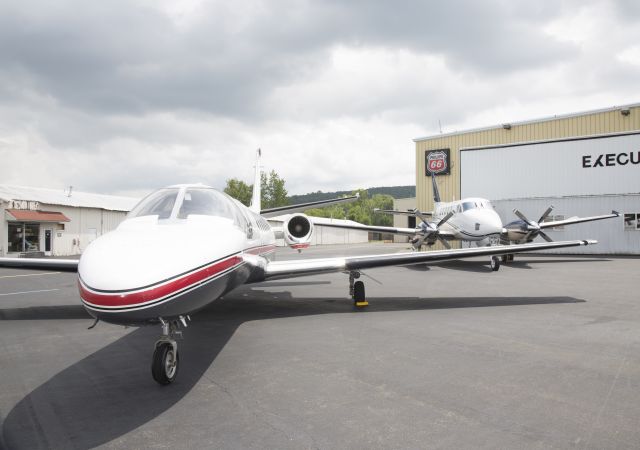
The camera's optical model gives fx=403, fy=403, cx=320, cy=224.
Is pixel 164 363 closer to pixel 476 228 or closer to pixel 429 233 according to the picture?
pixel 476 228

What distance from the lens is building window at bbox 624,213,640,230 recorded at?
24.5 m

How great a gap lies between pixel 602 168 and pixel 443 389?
1144 inches

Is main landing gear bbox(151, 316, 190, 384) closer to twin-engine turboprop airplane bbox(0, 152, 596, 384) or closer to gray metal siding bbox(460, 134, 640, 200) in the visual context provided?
twin-engine turboprop airplane bbox(0, 152, 596, 384)

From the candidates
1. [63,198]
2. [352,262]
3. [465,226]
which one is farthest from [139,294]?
[63,198]

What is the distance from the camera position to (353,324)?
7.15 metres

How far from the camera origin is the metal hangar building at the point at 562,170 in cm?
2538

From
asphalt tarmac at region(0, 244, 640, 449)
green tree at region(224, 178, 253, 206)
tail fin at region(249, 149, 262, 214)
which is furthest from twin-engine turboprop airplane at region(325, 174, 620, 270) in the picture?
green tree at region(224, 178, 253, 206)

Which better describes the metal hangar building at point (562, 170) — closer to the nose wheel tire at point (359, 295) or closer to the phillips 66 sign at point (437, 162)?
the phillips 66 sign at point (437, 162)

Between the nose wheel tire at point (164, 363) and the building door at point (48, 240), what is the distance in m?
34.2

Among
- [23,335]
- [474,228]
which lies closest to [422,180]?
[474,228]

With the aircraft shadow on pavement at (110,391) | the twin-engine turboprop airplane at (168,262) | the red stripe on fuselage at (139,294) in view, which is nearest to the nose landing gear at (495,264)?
the aircraft shadow on pavement at (110,391)

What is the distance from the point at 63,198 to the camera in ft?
120

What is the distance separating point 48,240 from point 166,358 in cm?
3453

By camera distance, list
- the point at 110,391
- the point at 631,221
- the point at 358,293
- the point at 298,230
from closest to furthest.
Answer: the point at 110,391 → the point at 358,293 → the point at 298,230 → the point at 631,221
